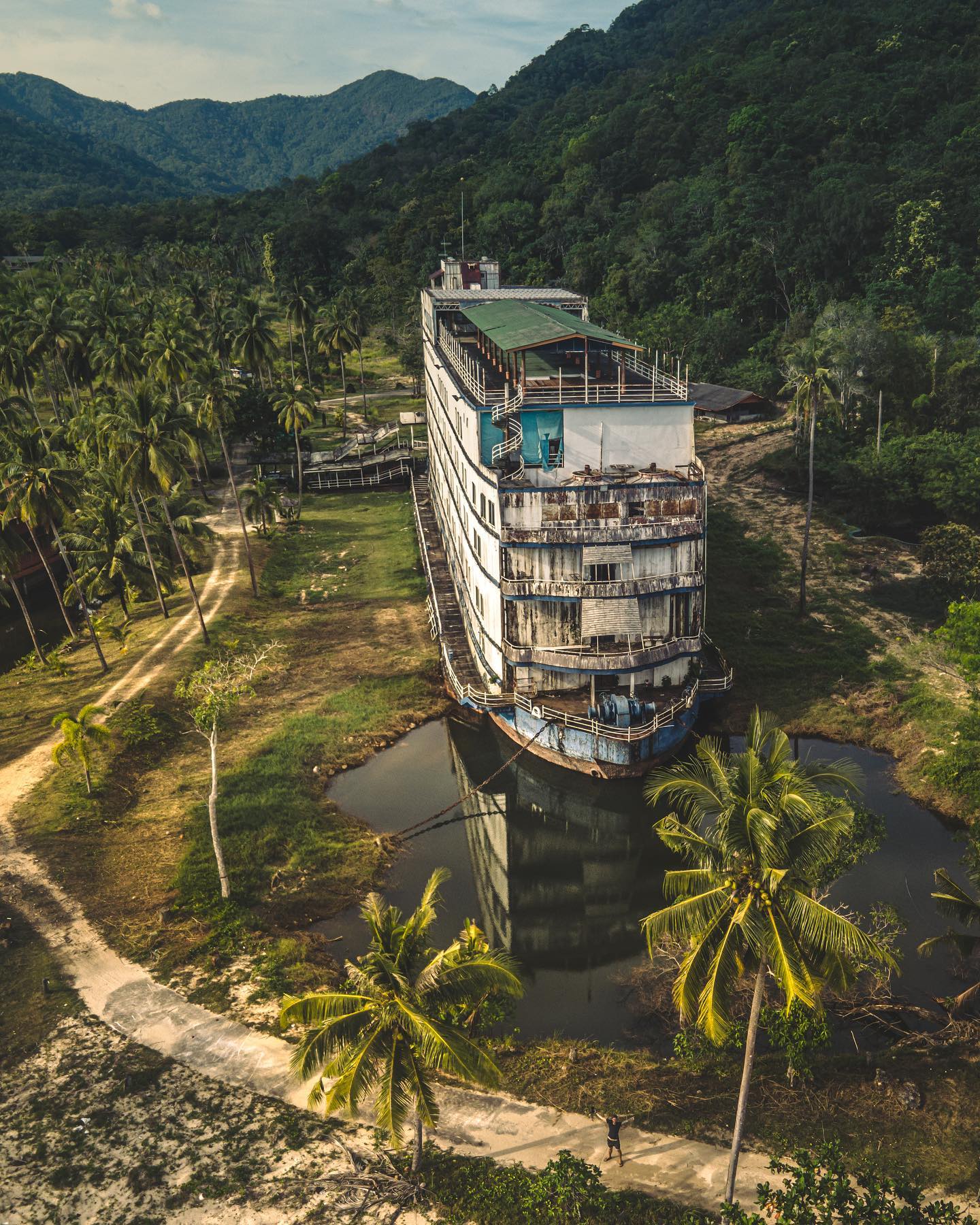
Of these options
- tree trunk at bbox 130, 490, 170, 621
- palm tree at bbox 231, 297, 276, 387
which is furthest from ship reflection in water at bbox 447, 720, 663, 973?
palm tree at bbox 231, 297, 276, 387

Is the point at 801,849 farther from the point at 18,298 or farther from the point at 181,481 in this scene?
the point at 18,298

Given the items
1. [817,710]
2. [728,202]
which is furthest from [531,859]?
[728,202]

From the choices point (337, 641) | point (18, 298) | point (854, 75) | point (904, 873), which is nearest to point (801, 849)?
point (904, 873)

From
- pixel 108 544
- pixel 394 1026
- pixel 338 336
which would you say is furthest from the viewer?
pixel 338 336

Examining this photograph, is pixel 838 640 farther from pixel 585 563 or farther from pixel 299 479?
pixel 299 479

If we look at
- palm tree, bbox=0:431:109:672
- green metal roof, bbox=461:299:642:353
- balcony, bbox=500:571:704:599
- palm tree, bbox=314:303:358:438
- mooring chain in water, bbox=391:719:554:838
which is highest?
palm tree, bbox=314:303:358:438

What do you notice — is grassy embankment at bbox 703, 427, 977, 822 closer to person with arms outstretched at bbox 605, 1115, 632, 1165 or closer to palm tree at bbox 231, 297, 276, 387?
person with arms outstretched at bbox 605, 1115, 632, 1165

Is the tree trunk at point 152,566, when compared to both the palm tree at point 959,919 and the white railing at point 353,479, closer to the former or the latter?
the white railing at point 353,479
